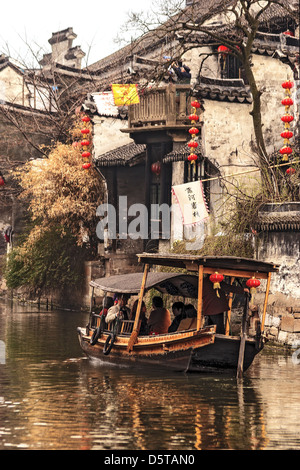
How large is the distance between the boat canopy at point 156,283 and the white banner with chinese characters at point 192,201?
4.59 m

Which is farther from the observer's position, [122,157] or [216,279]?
[122,157]

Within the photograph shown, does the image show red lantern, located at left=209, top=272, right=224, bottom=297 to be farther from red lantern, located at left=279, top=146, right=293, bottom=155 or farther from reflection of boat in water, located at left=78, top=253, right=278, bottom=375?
red lantern, located at left=279, top=146, right=293, bottom=155

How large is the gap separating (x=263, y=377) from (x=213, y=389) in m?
1.53

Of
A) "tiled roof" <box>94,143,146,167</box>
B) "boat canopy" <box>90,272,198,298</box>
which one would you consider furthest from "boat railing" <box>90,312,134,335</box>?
"tiled roof" <box>94,143,146,167</box>

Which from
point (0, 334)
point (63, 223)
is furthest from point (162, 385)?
point (63, 223)

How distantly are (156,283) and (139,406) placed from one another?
3850mm

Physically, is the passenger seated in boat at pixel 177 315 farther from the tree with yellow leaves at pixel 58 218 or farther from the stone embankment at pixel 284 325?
the tree with yellow leaves at pixel 58 218

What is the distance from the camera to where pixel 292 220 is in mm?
17266

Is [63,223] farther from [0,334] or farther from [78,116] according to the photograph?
[0,334]

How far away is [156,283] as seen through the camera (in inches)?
605

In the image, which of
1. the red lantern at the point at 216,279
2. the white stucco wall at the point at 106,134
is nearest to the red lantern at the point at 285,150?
the red lantern at the point at 216,279

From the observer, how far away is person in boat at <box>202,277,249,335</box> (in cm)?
Answer: 1493

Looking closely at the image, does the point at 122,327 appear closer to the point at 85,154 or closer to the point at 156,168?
the point at 156,168

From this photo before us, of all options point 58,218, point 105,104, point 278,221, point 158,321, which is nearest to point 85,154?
point 105,104
